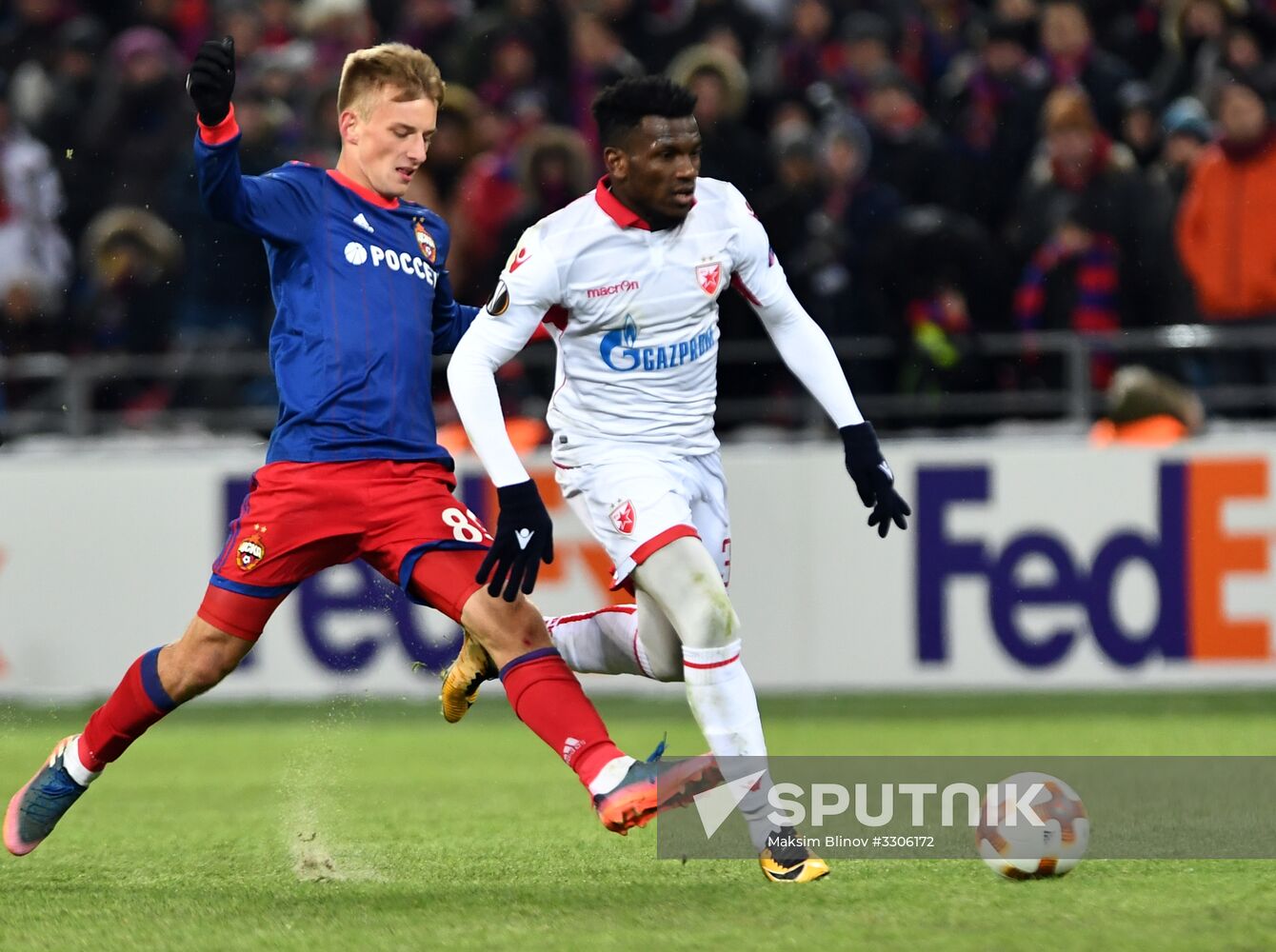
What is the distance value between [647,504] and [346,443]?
811mm

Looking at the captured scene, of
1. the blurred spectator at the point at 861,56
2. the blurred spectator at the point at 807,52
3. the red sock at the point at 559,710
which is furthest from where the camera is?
the blurred spectator at the point at 807,52

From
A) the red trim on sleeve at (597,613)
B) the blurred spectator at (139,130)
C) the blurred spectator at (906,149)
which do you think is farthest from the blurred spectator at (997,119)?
the red trim on sleeve at (597,613)

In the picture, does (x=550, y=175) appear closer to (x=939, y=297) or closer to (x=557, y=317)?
(x=939, y=297)

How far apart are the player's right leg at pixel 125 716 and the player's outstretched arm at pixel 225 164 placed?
1.08 m

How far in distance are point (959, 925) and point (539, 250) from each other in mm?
2049

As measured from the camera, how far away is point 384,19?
14062mm

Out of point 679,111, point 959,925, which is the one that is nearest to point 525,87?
point 679,111

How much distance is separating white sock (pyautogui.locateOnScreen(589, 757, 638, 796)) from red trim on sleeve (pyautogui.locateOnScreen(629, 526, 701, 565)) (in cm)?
55

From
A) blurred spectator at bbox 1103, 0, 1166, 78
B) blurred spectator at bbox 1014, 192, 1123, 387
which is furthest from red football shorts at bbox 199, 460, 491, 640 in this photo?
blurred spectator at bbox 1103, 0, 1166, 78

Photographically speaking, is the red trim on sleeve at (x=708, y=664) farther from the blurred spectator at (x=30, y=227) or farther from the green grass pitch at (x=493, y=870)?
the blurred spectator at (x=30, y=227)

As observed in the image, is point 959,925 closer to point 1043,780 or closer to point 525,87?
point 1043,780

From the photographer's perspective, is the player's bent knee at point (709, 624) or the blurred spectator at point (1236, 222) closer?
the player's bent knee at point (709, 624)

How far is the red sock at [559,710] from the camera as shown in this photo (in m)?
5.44

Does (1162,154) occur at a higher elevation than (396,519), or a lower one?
higher
